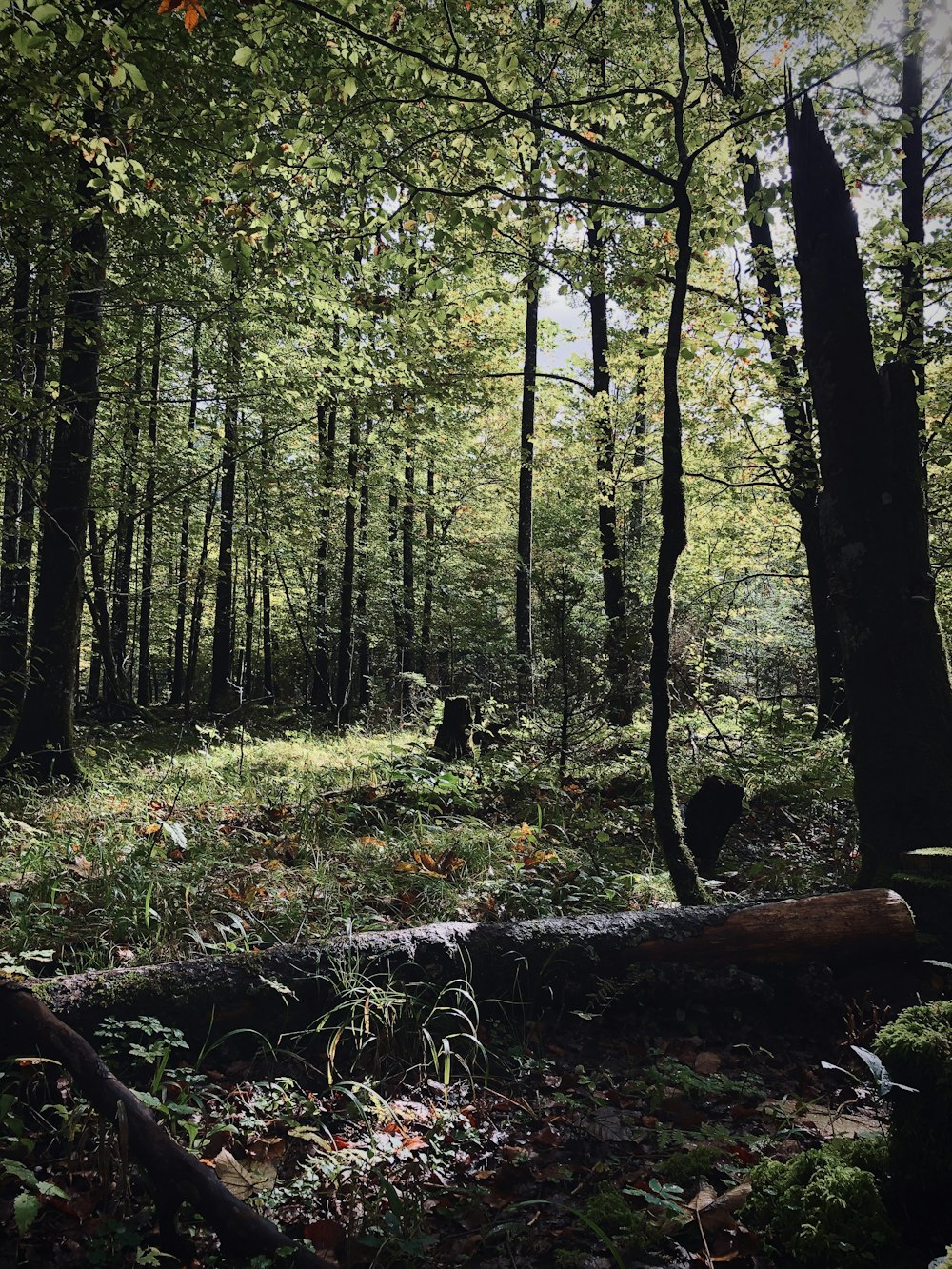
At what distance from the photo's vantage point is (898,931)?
4.05 metres

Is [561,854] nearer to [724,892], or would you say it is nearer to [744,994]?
[724,892]

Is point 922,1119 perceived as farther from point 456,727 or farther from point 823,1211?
point 456,727

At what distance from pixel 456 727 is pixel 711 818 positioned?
4.12 meters

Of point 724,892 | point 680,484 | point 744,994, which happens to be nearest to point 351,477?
point 680,484

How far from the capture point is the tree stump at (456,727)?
30.9 feet

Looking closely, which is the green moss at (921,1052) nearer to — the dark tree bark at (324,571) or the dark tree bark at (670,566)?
the dark tree bark at (670,566)

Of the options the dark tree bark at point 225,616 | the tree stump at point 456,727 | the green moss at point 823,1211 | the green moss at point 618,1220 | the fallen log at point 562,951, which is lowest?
the green moss at point 618,1220

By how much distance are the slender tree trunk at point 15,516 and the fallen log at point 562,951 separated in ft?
16.9

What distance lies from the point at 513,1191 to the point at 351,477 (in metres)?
10.9

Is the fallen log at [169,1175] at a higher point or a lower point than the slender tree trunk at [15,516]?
lower

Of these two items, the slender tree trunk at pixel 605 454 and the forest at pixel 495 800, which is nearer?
the forest at pixel 495 800

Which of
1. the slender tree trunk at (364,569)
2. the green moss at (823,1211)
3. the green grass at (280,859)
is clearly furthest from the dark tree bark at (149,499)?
the green moss at (823,1211)

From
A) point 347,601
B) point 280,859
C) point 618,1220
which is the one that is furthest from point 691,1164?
point 347,601

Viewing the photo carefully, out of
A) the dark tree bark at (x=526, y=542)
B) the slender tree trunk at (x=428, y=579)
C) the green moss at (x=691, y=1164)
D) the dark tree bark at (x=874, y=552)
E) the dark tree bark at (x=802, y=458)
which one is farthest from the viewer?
the slender tree trunk at (x=428, y=579)
